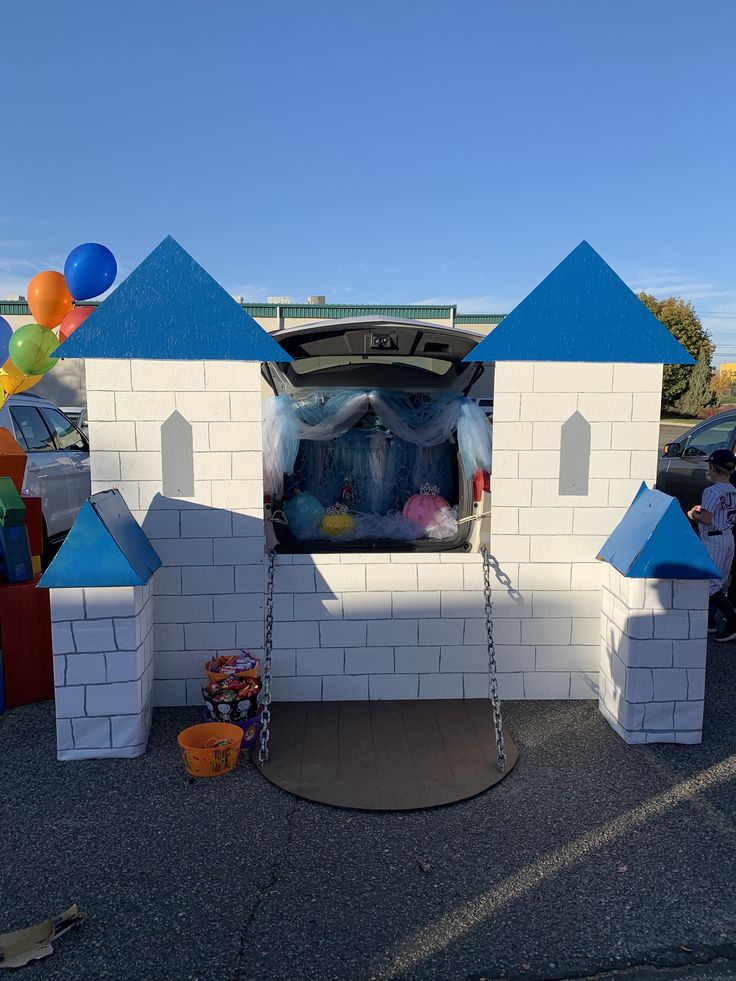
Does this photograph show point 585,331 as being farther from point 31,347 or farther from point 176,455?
point 31,347

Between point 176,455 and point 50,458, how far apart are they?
3.90 meters

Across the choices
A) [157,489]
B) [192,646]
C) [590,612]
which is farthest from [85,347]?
[590,612]

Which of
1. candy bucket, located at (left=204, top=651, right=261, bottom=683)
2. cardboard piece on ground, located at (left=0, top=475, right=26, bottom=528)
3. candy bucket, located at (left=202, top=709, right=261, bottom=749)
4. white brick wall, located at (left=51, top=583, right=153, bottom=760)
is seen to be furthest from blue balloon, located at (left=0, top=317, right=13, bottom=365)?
candy bucket, located at (left=202, top=709, right=261, bottom=749)

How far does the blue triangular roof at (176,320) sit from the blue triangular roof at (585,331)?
52.7 inches

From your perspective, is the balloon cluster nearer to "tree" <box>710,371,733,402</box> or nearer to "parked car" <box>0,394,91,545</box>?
"parked car" <box>0,394,91,545</box>

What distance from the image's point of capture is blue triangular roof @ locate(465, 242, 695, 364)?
4.29 m

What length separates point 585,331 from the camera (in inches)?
169

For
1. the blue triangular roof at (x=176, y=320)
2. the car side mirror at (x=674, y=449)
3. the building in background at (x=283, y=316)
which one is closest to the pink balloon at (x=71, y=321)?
the blue triangular roof at (x=176, y=320)

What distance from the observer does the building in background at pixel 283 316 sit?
19984 mm

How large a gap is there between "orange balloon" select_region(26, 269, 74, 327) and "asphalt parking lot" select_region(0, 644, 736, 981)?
3559mm

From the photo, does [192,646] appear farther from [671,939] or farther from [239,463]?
[671,939]

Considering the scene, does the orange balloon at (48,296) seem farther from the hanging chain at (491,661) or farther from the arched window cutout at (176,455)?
the hanging chain at (491,661)

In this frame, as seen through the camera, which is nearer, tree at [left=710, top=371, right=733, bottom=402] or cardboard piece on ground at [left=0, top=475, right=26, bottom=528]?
cardboard piece on ground at [left=0, top=475, right=26, bottom=528]

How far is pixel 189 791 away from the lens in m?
3.43
